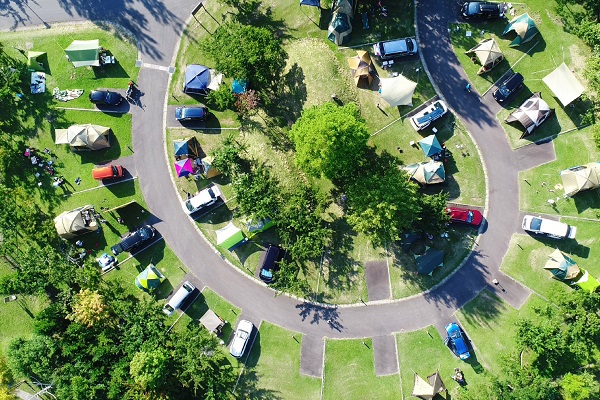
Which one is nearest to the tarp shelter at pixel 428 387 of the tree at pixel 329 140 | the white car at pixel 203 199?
the tree at pixel 329 140

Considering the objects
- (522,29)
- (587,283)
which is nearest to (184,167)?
(522,29)

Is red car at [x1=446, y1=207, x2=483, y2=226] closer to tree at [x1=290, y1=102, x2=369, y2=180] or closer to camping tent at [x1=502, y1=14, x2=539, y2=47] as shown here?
tree at [x1=290, y1=102, x2=369, y2=180]

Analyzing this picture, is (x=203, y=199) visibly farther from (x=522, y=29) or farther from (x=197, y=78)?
(x=522, y=29)

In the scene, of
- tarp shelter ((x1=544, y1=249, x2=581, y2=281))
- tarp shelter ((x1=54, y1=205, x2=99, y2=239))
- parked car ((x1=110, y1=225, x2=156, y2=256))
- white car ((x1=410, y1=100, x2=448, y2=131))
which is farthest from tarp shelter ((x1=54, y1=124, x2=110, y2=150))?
tarp shelter ((x1=544, y1=249, x2=581, y2=281))

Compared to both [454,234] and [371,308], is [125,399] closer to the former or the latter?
[371,308]

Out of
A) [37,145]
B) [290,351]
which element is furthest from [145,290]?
[37,145]

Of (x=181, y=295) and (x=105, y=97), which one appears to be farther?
(x=105, y=97)

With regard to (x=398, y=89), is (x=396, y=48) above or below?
above

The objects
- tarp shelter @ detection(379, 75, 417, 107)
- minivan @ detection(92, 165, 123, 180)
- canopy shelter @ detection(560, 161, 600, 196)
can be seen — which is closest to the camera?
canopy shelter @ detection(560, 161, 600, 196)
